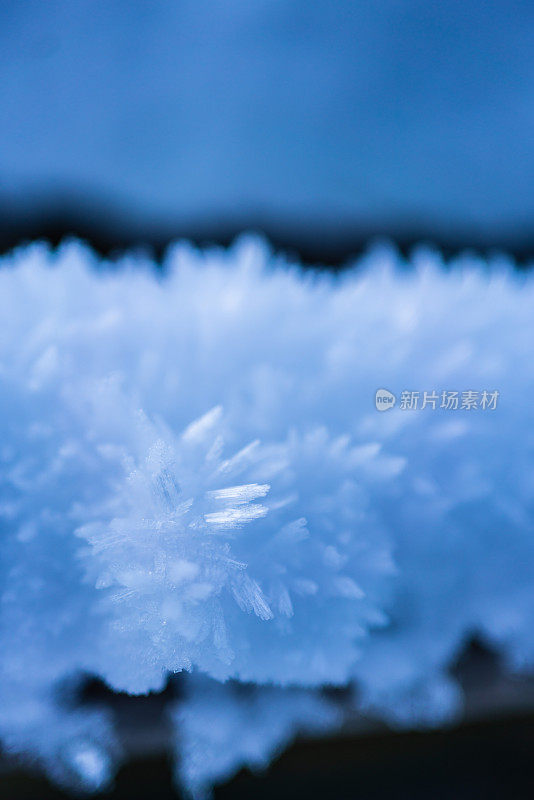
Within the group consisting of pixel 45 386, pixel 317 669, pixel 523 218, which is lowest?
pixel 317 669

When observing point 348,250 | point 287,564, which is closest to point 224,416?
point 287,564

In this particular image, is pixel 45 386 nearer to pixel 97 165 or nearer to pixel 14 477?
pixel 14 477

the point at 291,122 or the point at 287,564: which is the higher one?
the point at 291,122

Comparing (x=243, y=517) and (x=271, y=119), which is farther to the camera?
(x=271, y=119)

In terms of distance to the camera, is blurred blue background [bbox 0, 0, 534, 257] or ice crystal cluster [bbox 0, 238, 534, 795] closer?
ice crystal cluster [bbox 0, 238, 534, 795]

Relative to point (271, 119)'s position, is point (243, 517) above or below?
below
